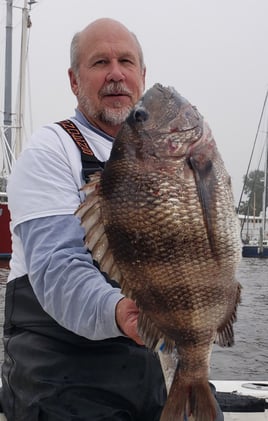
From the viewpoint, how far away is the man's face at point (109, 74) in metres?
2.87

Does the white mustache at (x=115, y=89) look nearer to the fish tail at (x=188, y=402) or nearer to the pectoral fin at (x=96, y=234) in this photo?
the pectoral fin at (x=96, y=234)

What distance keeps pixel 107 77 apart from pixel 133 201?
1.02 metres

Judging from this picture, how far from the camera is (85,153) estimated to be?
2.79 metres

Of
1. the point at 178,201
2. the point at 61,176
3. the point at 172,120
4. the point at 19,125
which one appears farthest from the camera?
the point at 19,125

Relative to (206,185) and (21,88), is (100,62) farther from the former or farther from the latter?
(21,88)

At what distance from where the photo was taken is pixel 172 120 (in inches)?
83.8

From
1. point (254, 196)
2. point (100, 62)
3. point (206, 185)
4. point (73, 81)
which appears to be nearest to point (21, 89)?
Answer: point (73, 81)

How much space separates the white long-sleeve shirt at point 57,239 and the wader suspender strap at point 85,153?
0.08ft

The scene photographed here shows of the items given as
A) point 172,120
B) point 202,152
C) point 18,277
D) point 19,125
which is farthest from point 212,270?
point 19,125

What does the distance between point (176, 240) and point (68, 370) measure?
99cm

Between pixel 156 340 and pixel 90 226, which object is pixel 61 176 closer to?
pixel 90 226

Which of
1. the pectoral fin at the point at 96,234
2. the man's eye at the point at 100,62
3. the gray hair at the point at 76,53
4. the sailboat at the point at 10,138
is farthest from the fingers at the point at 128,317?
A: the sailboat at the point at 10,138

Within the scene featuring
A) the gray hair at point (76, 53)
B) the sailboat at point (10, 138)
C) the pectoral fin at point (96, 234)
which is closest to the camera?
the pectoral fin at point (96, 234)

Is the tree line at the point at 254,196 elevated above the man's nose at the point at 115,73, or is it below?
below
